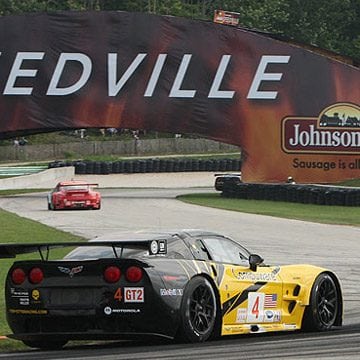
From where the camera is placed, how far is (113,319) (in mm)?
10617

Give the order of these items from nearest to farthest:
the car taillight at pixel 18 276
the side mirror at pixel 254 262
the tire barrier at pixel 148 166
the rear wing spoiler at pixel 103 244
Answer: the rear wing spoiler at pixel 103 244, the car taillight at pixel 18 276, the side mirror at pixel 254 262, the tire barrier at pixel 148 166

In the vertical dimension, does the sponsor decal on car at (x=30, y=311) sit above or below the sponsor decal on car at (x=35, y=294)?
below

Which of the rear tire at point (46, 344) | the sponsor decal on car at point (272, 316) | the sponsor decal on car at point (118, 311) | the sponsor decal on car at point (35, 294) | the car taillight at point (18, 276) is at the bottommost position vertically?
the rear tire at point (46, 344)

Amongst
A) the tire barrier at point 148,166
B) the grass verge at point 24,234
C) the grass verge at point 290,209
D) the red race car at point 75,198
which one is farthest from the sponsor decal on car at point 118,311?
the tire barrier at point 148,166

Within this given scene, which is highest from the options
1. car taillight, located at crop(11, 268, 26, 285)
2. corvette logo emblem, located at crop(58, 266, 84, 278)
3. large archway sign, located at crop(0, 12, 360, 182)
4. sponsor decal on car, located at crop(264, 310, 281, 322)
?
large archway sign, located at crop(0, 12, 360, 182)

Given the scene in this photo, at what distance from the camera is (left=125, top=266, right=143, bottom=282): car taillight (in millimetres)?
10555

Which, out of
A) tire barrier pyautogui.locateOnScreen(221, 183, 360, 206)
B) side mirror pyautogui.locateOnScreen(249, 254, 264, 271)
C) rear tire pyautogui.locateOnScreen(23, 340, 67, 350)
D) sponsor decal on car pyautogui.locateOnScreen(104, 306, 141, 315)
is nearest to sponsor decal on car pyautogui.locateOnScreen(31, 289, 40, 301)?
rear tire pyautogui.locateOnScreen(23, 340, 67, 350)

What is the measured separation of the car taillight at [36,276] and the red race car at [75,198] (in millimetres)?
26309

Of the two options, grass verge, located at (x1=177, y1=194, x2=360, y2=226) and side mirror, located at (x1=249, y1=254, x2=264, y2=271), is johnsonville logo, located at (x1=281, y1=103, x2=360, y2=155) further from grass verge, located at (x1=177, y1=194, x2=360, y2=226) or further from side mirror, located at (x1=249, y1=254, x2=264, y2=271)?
side mirror, located at (x1=249, y1=254, x2=264, y2=271)

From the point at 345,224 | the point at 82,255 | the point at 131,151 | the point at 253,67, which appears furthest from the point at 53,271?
the point at 131,151

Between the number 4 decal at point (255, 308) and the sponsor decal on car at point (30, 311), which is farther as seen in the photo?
the number 4 decal at point (255, 308)

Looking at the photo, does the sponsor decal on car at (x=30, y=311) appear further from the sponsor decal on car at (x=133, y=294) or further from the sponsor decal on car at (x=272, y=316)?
the sponsor decal on car at (x=272, y=316)

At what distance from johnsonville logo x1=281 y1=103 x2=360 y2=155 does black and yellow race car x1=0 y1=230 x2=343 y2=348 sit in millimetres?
29028

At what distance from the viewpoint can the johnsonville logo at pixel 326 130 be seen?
40.4 metres
